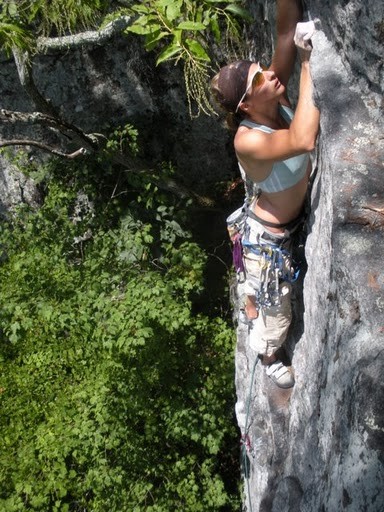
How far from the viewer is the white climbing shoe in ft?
11.5

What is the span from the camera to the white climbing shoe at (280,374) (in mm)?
3500

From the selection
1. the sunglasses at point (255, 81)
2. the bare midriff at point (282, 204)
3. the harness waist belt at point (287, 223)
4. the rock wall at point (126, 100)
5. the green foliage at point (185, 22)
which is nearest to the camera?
the sunglasses at point (255, 81)

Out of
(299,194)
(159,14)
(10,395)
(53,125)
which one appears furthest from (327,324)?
(10,395)

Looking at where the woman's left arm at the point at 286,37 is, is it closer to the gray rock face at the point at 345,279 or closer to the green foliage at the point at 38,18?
the gray rock face at the point at 345,279

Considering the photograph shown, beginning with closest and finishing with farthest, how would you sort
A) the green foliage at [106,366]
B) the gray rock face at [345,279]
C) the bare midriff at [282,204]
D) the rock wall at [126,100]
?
the gray rock face at [345,279]
the bare midriff at [282,204]
the green foliage at [106,366]
the rock wall at [126,100]

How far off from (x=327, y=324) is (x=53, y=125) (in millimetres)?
3028

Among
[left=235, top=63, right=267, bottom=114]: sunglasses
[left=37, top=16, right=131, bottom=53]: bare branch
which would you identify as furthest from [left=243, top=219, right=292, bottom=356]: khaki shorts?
[left=37, top=16, right=131, bottom=53]: bare branch

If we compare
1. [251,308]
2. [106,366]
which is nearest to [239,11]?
[251,308]

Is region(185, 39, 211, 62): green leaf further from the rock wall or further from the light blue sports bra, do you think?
the rock wall

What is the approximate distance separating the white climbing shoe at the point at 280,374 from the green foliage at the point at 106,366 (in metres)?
1.20

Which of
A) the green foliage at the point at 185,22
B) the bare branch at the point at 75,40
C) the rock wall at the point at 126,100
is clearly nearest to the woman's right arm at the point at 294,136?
the green foliage at the point at 185,22

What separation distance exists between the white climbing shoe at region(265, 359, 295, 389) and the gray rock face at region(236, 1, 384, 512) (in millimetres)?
509

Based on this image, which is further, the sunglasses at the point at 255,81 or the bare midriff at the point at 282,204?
the bare midriff at the point at 282,204

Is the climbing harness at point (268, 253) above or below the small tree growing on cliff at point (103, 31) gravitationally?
below
